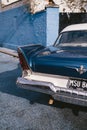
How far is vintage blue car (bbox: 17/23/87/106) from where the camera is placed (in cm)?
356

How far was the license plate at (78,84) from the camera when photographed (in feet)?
11.7

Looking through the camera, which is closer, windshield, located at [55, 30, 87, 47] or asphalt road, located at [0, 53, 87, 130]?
asphalt road, located at [0, 53, 87, 130]

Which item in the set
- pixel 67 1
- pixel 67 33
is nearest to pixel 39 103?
pixel 67 33

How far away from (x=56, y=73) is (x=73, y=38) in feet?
5.25

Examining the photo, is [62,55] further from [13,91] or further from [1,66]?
[1,66]

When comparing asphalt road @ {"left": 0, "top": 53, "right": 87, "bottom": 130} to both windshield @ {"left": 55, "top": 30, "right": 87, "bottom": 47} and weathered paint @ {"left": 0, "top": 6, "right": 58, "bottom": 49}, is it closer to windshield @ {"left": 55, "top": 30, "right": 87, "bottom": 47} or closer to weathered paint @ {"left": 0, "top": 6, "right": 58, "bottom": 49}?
windshield @ {"left": 55, "top": 30, "right": 87, "bottom": 47}

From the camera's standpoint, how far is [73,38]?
16.9ft

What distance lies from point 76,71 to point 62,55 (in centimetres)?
50

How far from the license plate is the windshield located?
4.44 ft

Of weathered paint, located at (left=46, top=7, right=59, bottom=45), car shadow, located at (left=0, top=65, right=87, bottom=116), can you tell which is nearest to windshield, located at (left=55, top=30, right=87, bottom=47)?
car shadow, located at (left=0, top=65, right=87, bottom=116)

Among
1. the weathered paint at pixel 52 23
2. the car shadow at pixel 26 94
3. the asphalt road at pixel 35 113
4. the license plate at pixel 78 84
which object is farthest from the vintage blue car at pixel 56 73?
the weathered paint at pixel 52 23

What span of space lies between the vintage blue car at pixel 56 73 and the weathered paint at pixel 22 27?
6.08 meters

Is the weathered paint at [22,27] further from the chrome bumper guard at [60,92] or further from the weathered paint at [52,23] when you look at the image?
the chrome bumper guard at [60,92]

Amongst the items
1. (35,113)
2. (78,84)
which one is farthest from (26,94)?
(78,84)
